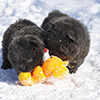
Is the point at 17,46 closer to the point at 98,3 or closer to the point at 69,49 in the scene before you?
the point at 69,49

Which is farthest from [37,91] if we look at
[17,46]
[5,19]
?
[5,19]

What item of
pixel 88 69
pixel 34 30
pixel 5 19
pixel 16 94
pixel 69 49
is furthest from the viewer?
pixel 5 19

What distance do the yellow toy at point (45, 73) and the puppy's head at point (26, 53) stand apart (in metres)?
0.09

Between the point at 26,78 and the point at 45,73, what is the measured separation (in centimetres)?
28

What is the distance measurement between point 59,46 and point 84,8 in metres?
4.59

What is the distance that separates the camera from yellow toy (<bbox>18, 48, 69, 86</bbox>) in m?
2.72

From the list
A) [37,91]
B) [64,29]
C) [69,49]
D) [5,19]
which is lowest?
[5,19]

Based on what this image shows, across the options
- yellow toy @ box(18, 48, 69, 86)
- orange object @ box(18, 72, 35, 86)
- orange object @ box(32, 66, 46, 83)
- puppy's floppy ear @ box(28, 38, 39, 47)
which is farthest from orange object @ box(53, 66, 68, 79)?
puppy's floppy ear @ box(28, 38, 39, 47)

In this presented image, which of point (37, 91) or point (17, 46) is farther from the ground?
point (17, 46)

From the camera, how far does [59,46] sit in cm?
283

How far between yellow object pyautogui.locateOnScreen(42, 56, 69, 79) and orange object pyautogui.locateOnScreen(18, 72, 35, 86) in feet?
0.78

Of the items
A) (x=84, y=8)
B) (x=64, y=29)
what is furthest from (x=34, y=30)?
(x=84, y=8)

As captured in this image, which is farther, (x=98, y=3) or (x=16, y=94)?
(x=98, y=3)

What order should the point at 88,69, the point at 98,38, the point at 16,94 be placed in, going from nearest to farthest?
the point at 16,94 < the point at 88,69 < the point at 98,38
